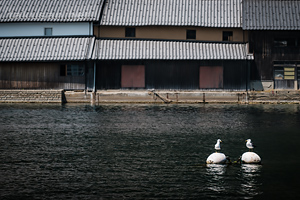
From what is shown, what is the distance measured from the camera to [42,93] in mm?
61938

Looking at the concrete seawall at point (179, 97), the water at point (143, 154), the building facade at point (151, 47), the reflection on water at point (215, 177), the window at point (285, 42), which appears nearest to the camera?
the water at point (143, 154)

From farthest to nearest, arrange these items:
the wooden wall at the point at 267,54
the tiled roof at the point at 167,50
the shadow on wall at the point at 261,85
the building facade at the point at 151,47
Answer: the wooden wall at the point at 267,54
the shadow on wall at the point at 261,85
the building facade at the point at 151,47
the tiled roof at the point at 167,50

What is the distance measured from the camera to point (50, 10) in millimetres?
66125

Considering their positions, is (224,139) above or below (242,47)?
below

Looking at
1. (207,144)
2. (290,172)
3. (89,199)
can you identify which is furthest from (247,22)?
(89,199)

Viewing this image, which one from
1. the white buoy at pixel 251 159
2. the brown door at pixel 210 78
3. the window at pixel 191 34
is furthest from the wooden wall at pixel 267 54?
the white buoy at pixel 251 159

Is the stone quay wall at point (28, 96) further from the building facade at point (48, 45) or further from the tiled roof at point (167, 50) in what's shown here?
the tiled roof at point (167, 50)

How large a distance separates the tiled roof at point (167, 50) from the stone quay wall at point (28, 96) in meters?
7.01

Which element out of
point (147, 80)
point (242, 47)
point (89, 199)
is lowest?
point (89, 199)

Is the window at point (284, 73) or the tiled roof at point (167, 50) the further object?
the window at point (284, 73)

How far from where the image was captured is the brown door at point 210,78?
210ft

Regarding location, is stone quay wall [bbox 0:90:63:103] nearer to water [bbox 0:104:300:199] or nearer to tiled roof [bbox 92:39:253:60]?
tiled roof [bbox 92:39:253:60]

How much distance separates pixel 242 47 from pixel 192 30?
6.61 m

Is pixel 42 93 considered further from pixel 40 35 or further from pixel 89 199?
pixel 89 199
